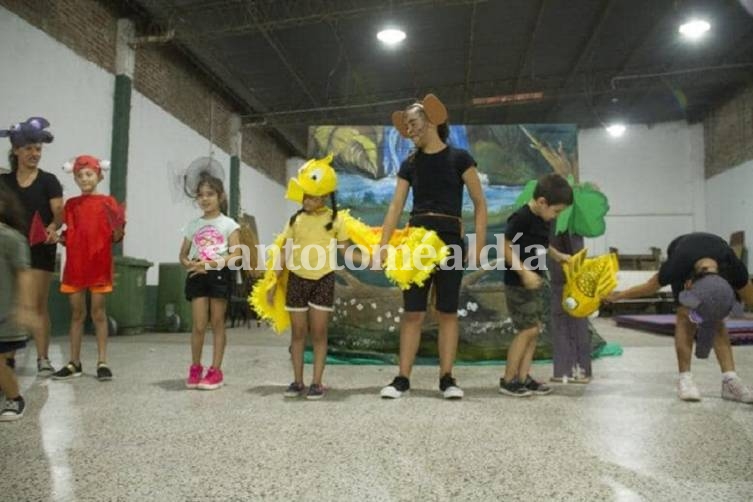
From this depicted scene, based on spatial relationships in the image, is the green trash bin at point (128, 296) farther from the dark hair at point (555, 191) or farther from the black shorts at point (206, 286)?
the dark hair at point (555, 191)

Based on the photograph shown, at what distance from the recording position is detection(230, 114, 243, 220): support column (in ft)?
42.1

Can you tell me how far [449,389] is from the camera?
2.93 metres

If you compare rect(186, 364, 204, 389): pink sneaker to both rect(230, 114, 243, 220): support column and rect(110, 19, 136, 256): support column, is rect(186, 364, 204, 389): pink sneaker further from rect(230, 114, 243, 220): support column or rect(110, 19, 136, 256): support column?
rect(230, 114, 243, 220): support column

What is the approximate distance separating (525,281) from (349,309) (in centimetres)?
183

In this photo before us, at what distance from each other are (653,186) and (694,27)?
6.17 m

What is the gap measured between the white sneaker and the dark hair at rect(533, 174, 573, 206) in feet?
3.58

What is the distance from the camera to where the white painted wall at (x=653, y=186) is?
1438 centimetres

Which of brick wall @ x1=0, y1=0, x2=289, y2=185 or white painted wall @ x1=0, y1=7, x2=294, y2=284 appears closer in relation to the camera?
white painted wall @ x1=0, y1=7, x2=294, y2=284

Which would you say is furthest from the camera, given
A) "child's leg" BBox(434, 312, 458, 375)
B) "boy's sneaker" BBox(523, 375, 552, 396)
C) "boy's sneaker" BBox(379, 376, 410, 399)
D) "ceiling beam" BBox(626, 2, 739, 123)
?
"ceiling beam" BBox(626, 2, 739, 123)

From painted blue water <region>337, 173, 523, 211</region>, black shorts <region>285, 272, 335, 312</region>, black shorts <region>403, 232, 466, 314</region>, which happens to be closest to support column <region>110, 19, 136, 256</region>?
painted blue water <region>337, 173, 523, 211</region>

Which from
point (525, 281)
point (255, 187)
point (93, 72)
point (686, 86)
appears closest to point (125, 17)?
point (93, 72)

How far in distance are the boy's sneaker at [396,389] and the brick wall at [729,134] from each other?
12076mm

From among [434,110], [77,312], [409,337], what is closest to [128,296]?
[77,312]

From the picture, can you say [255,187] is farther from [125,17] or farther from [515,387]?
[515,387]
